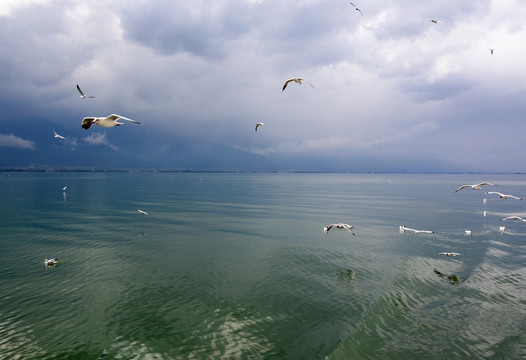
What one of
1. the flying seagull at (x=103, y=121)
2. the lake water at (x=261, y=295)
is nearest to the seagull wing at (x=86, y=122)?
the flying seagull at (x=103, y=121)

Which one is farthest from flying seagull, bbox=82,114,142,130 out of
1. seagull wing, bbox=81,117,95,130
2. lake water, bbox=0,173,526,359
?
lake water, bbox=0,173,526,359

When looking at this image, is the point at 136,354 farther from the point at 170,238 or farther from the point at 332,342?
the point at 170,238

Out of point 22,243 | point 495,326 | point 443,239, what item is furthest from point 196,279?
point 443,239

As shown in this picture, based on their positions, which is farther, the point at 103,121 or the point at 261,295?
the point at 261,295

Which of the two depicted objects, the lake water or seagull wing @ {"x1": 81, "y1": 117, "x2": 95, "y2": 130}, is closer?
seagull wing @ {"x1": 81, "y1": 117, "x2": 95, "y2": 130}

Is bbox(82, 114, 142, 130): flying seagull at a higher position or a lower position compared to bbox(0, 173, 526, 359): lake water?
higher

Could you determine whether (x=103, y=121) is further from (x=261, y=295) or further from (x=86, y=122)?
(x=261, y=295)

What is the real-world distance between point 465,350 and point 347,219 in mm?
39376

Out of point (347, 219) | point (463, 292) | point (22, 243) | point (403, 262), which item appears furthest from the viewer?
point (347, 219)

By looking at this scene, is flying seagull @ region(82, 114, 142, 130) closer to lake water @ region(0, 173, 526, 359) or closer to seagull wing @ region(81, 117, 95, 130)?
seagull wing @ region(81, 117, 95, 130)

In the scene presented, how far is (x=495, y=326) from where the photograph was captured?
15758mm

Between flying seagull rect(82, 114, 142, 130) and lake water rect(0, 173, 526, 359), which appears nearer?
flying seagull rect(82, 114, 142, 130)

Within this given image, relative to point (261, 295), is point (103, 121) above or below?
above

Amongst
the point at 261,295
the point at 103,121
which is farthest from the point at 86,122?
the point at 261,295
